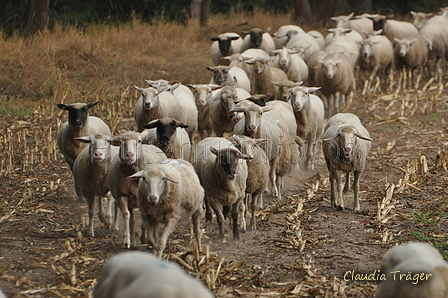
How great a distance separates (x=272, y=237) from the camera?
830cm

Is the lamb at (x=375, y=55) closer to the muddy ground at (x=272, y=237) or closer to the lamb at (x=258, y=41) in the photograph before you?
the lamb at (x=258, y=41)

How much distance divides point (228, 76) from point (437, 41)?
1014 cm

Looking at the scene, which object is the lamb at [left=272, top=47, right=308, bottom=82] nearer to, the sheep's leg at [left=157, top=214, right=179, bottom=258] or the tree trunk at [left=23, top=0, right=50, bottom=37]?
the tree trunk at [left=23, top=0, right=50, bottom=37]

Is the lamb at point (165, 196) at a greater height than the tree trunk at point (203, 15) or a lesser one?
greater

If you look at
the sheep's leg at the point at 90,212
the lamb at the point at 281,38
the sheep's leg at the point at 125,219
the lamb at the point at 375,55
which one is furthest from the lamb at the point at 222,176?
the lamb at the point at 281,38

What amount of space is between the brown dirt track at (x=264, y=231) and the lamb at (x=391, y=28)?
32.3ft

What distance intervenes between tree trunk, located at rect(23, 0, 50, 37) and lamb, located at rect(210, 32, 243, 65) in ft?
15.5

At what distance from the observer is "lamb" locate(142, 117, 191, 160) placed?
9078 mm

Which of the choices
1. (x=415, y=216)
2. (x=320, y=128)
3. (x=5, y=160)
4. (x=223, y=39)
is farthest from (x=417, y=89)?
(x=5, y=160)

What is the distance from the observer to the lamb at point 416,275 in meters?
4.96

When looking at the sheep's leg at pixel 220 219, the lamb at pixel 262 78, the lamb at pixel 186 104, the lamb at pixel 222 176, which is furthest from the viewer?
the lamb at pixel 262 78

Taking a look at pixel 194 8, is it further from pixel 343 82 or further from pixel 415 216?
pixel 415 216

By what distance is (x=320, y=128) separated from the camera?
42.4 feet

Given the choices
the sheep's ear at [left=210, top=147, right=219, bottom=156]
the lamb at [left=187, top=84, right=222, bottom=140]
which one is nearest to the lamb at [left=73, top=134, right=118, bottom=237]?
the sheep's ear at [left=210, top=147, right=219, bottom=156]
